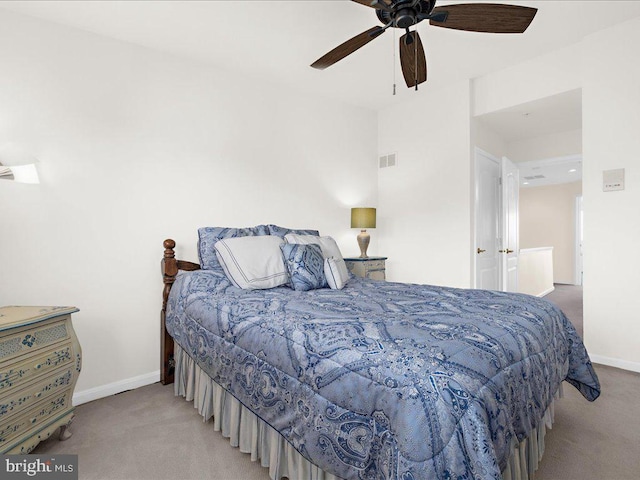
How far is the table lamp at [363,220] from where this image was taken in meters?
3.85

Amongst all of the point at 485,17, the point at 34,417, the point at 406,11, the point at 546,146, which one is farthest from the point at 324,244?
the point at 546,146

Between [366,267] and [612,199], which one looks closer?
[612,199]

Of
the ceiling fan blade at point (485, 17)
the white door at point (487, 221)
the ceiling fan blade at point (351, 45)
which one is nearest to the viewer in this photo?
the ceiling fan blade at point (485, 17)

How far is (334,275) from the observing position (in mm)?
2410

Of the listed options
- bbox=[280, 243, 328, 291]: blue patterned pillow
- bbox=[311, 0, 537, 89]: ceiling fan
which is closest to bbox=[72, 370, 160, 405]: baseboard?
bbox=[280, 243, 328, 291]: blue patterned pillow

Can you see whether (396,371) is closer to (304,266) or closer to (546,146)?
(304,266)

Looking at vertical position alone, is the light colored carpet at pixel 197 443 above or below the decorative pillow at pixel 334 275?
below

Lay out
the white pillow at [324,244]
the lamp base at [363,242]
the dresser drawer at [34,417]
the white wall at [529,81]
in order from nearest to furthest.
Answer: the dresser drawer at [34,417] < the white pillow at [324,244] < the white wall at [529,81] < the lamp base at [363,242]

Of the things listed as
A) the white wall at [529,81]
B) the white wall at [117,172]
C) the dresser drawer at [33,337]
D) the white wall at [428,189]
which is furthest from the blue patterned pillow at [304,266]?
the white wall at [529,81]

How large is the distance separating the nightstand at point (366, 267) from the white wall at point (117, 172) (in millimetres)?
876

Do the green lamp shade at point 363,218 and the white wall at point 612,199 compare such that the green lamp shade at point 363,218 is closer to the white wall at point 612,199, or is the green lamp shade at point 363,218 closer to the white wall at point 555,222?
the white wall at point 612,199

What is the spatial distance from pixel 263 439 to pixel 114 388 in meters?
1.57

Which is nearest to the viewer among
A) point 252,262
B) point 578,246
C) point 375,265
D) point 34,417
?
point 34,417

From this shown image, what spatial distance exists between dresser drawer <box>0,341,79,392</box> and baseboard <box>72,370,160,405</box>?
0.72 metres
